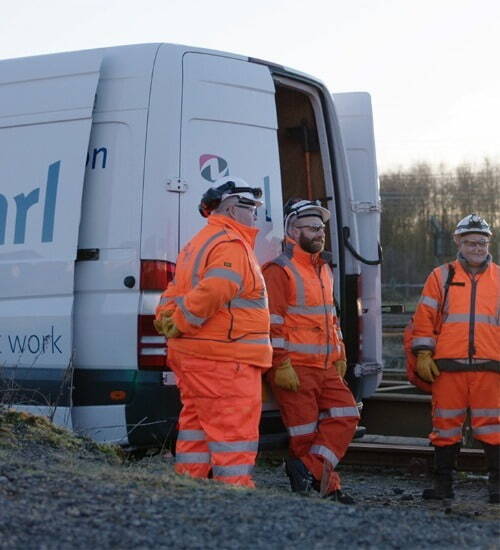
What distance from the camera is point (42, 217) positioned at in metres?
6.49

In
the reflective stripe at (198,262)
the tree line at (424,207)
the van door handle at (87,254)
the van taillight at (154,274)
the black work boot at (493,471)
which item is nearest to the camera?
the reflective stripe at (198,262)

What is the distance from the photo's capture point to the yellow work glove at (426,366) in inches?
291

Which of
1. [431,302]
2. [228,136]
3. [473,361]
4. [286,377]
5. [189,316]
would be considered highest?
[228,136]

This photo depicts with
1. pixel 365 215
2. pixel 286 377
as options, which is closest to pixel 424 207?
pixel 365 215

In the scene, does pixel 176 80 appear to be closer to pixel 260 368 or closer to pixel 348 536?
pixel 260 368

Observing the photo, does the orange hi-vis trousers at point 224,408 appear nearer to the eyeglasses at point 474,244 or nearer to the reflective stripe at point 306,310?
the reflective stripe at point 306,310

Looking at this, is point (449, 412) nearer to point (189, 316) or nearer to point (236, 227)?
point (236, 227)

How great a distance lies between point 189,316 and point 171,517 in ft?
5.82

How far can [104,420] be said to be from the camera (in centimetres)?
638

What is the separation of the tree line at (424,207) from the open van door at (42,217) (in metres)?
35.8

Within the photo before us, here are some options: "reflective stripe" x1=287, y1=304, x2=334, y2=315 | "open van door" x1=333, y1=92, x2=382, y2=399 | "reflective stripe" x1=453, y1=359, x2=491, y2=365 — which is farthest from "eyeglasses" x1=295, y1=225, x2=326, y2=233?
"reflective stripe" x1=453, y1=359, x2=491, y2=365

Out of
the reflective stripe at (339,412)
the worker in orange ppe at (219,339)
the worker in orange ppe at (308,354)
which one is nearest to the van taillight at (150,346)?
the worker in orange ppe at (219,339)

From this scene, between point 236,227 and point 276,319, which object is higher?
point 236,227

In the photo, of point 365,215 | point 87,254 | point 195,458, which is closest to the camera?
point 195,458
